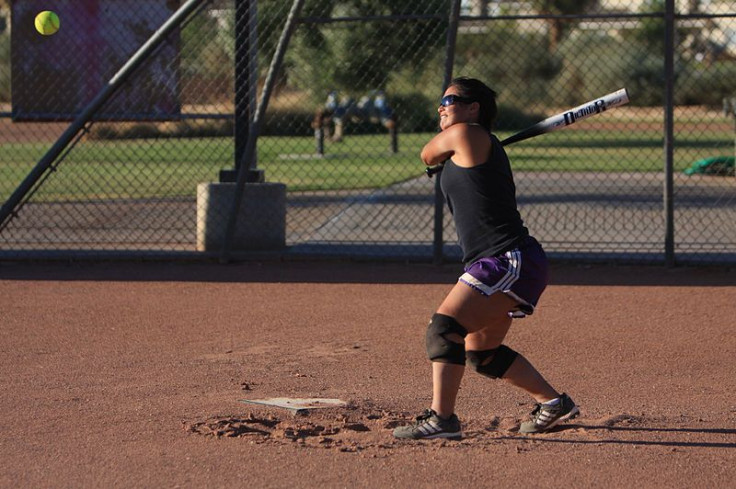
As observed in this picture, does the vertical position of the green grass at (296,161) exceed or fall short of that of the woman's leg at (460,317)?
it exceeds it

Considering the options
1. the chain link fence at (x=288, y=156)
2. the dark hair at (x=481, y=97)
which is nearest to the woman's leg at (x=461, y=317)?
the dark hair at (x=481, y=97)

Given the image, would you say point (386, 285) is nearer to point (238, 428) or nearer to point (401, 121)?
point (238, 428)

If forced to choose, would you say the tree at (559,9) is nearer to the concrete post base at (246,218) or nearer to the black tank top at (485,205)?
the concrete post base at (246,218)

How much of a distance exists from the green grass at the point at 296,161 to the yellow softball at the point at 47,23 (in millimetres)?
4240

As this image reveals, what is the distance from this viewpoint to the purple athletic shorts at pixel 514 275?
16.1 feet

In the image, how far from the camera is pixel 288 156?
71.1 feet

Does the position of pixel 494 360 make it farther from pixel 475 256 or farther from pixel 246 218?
pixel 246 218

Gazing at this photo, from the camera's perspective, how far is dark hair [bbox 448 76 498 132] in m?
5.04

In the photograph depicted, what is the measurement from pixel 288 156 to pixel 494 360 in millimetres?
16797

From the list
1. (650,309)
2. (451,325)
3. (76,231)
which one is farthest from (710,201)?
(451,325)

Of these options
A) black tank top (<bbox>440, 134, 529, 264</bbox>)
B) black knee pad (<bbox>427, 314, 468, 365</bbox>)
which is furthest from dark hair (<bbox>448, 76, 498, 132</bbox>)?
black knee pad (<bbox>427, 314, 468, 365</bbox>)

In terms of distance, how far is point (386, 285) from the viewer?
916 centimetres

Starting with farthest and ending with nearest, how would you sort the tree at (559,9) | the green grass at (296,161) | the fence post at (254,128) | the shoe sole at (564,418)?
the tree at (559,9)
the green grass at (296,161)
the fence post at (254,128)
the shoe sole at (564,418)

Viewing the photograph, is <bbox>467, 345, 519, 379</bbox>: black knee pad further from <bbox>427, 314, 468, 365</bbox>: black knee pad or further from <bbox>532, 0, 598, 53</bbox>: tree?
<bbox>532, 0, 598, 53</bbox>: tree
